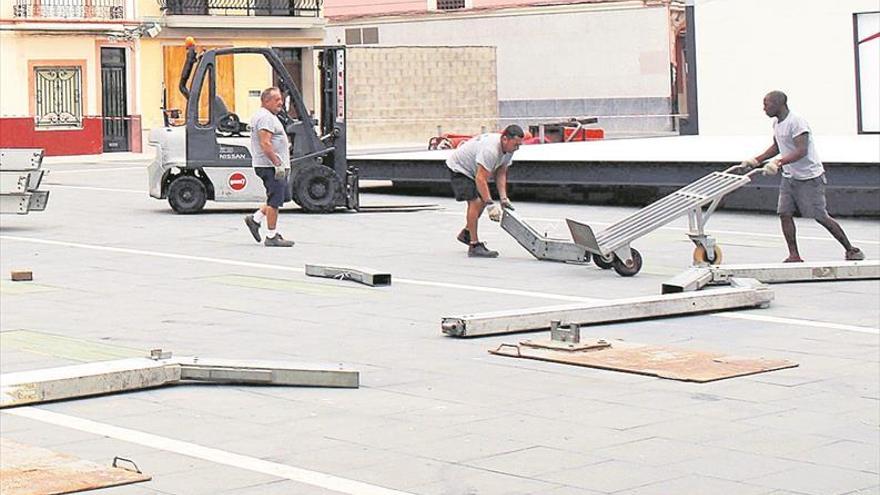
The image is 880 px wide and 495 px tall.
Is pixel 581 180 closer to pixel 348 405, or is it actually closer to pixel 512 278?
pixel 512 278

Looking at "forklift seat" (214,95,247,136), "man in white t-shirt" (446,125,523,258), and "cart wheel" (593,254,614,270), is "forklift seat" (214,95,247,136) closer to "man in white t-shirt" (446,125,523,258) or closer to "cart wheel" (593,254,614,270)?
"man in white t-shirt" (446,125,523,258)

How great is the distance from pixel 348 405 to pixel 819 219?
7.06 m

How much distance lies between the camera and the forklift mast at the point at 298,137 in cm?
2134

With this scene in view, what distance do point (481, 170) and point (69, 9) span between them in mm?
30482

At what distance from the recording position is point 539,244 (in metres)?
15.6

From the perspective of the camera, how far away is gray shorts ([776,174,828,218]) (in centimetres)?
1454

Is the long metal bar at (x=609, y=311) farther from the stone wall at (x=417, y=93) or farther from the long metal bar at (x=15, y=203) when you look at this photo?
the stone wall at (x=417, y=93)

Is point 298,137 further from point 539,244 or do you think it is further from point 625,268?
point 625,268

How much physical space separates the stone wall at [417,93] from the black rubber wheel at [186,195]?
845 inches

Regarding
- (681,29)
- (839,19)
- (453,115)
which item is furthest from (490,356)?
(681,29)

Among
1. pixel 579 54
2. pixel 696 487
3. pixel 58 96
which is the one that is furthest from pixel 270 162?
pixel 579 54

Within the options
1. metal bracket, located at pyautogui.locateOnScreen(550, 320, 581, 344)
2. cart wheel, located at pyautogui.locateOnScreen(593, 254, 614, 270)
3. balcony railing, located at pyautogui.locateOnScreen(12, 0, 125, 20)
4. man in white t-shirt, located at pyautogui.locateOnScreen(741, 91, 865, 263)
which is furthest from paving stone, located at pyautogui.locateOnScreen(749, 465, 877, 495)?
balcony railing, located at pyautogui.locateOnScreen(12, 0, 125, 20)

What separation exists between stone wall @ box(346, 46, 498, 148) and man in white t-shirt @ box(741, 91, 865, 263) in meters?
29.0

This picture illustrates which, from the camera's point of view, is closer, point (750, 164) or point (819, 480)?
point (819, 480)
